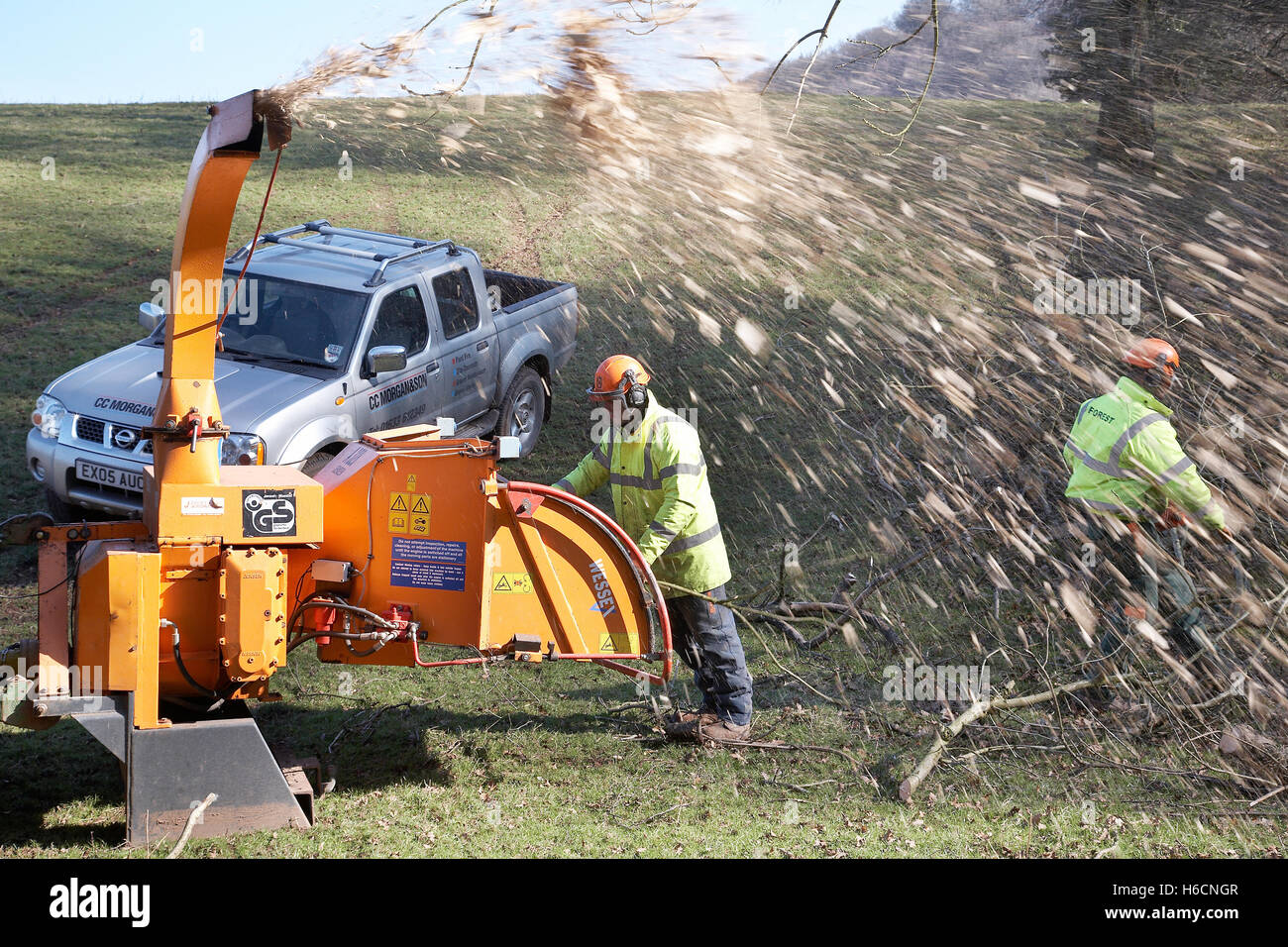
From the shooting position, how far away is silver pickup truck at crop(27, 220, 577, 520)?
760cm

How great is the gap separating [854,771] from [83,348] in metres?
10.00

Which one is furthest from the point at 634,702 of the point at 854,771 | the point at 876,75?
the point at 876,75

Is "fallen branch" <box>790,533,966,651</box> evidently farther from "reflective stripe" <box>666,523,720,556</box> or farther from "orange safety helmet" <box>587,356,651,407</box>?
"orange safety helmet" <box>587,356,651,407</box>

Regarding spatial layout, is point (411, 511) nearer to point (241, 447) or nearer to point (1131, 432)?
point (241, 447)

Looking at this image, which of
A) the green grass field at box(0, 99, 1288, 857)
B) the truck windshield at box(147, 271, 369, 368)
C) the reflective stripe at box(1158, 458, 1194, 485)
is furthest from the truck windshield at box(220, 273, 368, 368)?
the reflective stripe at box(1158, 458, 1194, 485)

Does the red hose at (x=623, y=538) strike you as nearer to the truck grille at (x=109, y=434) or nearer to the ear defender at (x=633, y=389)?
the ear defender at (x=633, y=389)

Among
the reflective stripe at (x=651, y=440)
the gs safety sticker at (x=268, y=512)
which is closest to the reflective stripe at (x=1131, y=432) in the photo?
the reflective stripe at (x=651, y=440)

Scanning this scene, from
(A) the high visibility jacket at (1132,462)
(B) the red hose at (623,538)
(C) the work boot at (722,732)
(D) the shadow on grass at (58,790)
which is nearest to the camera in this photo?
(D) the shadow on grass at (58,790)

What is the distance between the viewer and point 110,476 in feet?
24.8

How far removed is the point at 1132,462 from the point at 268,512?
16.4ft

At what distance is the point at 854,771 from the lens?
5.91 meters

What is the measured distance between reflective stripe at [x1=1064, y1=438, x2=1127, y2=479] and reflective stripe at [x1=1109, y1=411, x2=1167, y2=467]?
0.19 ft

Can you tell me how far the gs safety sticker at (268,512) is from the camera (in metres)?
4.76

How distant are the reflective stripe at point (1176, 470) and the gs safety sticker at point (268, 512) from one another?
495cm
